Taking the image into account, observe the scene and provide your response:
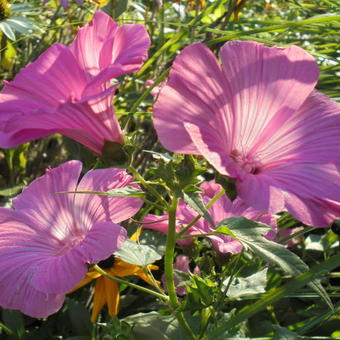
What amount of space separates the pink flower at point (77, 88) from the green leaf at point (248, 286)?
230 mm

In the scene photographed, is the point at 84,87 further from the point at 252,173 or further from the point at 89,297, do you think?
the point at 89,297

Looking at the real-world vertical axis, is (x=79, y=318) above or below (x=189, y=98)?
below

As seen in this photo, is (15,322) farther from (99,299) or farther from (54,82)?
(54,82)

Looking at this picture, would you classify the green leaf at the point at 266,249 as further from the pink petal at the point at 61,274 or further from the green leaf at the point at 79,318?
the green leaf at the point at 79,318

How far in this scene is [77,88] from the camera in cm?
52

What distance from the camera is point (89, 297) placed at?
3.61 feet

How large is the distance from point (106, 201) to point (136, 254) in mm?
91

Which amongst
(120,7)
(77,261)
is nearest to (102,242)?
(77,261)

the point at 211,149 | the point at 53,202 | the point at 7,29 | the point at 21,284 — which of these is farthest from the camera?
the point at 7,29

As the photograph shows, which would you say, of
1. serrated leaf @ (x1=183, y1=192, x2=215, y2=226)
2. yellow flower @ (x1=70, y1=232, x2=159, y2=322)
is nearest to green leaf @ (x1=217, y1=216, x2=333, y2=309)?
serrated leaf @ (x1=183, y1=192, x2=215, y2=226)

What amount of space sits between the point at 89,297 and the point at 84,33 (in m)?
0.65

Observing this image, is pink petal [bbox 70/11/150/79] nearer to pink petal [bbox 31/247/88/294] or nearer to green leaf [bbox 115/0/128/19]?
pink petal [bbox 31/247/88/294]

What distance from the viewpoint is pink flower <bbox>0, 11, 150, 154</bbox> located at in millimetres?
492

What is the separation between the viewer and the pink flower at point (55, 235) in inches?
21.5
